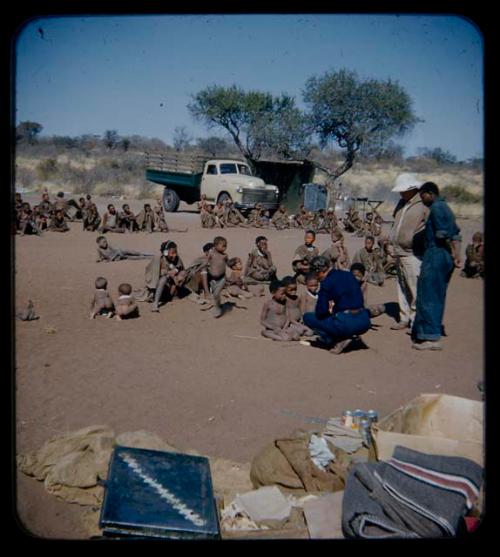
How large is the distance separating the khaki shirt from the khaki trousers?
0.13 m

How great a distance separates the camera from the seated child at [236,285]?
10.7m

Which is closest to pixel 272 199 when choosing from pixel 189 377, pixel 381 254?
pixel 381 254

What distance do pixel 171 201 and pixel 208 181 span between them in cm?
227

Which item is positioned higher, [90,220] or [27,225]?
[90,220]

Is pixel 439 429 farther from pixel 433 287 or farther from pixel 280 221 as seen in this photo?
pixel 280 221

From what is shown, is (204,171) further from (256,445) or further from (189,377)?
(256,445)

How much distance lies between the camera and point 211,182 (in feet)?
82.9

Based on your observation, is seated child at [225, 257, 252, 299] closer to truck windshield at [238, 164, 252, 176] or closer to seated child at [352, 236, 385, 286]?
seated child at [352, 236, 385, 286]

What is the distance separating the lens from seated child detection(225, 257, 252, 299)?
10.7 metres

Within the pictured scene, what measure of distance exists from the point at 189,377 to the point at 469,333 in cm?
432

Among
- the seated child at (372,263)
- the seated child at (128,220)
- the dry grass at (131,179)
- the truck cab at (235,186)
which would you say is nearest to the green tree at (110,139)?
the dry grass at (131,179)

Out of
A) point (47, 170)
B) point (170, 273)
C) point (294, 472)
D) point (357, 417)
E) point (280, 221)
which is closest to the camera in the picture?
point (294, 472)

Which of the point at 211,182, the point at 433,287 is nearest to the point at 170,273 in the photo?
the point at 433,287

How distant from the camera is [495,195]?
13.3ft
